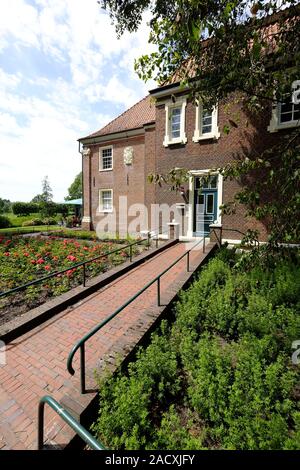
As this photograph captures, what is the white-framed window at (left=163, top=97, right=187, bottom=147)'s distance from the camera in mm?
11562

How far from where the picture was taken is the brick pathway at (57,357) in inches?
105

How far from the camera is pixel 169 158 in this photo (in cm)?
1227

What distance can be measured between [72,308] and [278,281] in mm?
5033

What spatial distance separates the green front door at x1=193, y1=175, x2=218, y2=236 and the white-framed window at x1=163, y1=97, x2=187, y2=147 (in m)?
2.32

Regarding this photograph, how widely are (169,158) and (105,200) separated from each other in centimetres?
730

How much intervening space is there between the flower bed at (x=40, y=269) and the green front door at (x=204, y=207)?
336cm

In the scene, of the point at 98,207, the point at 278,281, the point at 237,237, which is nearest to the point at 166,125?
the point at 237,237

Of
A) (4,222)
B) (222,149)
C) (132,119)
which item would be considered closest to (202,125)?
(222,149)

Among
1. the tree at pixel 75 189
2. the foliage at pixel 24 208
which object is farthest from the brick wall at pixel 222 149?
the tree at pixel 75 189

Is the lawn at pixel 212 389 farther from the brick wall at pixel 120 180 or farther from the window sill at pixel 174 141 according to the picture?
the brick wall at pixel 120 180

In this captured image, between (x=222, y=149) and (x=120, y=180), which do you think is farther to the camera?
(x=120, y=180)

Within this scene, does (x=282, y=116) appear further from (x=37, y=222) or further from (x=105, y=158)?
(x=37, y=222)

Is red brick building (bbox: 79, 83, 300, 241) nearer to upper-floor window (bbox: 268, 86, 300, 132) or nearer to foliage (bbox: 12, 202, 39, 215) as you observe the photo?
upper-floor window (bbox: 268, 86, 300, 132)
